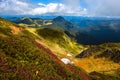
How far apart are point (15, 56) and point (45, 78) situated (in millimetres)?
6692

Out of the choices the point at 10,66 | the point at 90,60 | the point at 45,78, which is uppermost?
the point at 10,66

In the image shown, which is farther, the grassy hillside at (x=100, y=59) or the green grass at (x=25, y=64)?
the grassy hillside at (x=100, y=59)

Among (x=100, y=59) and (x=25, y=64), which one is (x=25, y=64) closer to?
(x=25, y=64)

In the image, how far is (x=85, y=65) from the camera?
400ft

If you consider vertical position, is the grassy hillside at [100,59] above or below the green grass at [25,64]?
below

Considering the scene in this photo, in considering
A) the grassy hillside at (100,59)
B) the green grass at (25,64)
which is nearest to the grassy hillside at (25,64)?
the green grass at (25,64)

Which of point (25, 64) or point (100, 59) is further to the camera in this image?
point (100, 59)

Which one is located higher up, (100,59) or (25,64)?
(25,64)

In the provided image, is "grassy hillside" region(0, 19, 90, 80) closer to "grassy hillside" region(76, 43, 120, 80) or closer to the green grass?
the green grass

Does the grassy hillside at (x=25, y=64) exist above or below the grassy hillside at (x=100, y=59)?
above

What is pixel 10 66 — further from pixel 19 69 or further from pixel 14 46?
pixel 14 46

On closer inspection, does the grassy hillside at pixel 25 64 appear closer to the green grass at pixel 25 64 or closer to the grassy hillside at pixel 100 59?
the green grass at pixel 25 64

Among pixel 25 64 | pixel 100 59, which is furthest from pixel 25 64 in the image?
pixel 100 59

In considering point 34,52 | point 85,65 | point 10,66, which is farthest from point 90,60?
point 10,66
